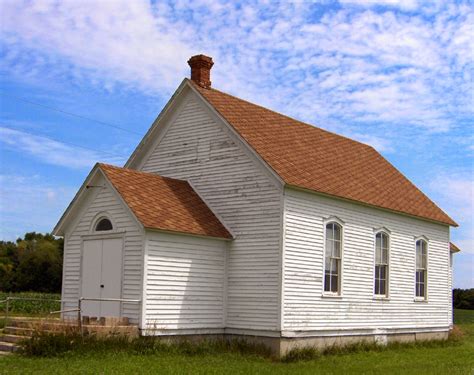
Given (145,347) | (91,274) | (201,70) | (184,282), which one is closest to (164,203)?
(184,282)

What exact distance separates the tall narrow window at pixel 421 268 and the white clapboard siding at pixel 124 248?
11.8 metres

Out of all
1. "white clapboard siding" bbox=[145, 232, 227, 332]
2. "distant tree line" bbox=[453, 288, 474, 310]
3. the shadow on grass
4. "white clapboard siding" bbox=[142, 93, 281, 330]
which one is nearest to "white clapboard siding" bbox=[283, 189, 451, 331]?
"white clapboard siding" bbox=[142, 93, 281, 330]

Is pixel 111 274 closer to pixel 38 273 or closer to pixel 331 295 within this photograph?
pixel 331 295

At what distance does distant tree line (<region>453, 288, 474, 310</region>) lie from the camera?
246ft

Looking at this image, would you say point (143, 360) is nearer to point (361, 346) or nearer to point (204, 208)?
point (204, 208)

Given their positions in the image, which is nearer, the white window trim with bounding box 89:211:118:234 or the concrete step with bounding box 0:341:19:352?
the concrete step with bounding box 0:341:19:352

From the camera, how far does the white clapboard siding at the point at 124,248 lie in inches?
695

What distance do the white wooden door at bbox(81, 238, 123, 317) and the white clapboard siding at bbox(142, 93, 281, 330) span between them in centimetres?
330

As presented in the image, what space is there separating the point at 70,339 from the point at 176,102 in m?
8.79

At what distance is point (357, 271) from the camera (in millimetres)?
21922

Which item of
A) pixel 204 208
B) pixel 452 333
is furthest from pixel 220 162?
pixel 452 333

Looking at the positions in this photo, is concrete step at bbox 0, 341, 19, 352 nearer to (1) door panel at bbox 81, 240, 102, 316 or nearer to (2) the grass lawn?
(2) the grass lawn

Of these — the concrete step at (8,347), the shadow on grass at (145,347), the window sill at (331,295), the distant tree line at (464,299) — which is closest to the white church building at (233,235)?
the window sill at (331,295)

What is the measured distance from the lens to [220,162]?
2069 cm
